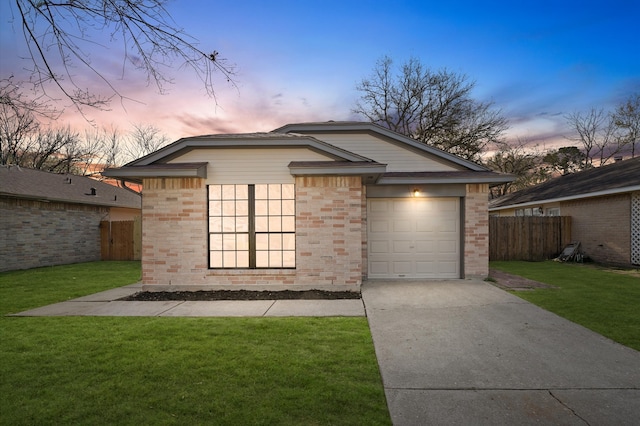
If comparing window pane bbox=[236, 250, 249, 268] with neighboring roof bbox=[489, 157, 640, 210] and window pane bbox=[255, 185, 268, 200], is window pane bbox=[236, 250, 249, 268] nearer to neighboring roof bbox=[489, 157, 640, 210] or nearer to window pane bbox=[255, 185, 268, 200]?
window pane bbox=[255, 185, 268, 200]

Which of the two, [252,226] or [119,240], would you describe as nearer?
[252,226]

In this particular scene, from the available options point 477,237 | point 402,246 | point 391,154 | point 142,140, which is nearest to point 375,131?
point 391,154

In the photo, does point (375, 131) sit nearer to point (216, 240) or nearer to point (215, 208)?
point (215, 208)

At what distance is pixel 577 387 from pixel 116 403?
4524 millimetres

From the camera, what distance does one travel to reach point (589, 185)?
1577 centimetres

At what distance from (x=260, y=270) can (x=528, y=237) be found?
1319 centimetres

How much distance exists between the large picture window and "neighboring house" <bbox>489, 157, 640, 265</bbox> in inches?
498

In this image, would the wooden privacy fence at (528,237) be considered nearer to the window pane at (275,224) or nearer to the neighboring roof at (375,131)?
the neighboring roof at (375,131)

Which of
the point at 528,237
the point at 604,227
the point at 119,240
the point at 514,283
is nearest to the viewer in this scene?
the point at 514,283

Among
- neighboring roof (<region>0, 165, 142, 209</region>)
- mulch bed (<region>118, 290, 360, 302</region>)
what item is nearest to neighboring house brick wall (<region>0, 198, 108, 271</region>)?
neighboring roof (<region>0, 165, 142, 209</region>)

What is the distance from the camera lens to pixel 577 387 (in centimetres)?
348

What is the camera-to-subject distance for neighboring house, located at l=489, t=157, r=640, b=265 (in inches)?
503

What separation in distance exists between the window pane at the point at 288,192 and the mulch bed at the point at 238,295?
231cm

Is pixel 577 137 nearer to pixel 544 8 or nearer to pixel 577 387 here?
pixel 544 8
